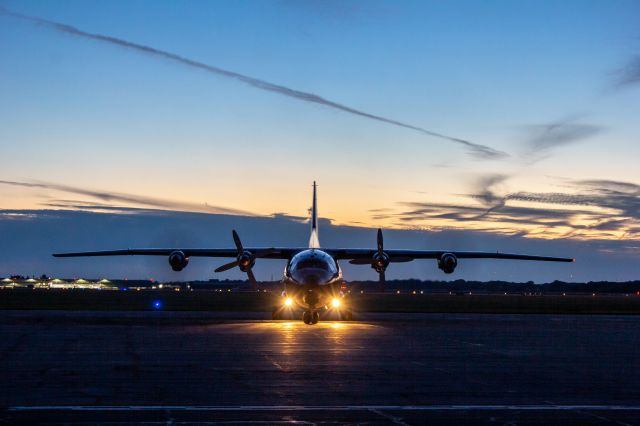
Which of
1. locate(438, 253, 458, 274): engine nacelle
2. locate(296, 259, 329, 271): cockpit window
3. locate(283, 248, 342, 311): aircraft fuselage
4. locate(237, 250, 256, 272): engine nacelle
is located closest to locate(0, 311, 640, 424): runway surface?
locate(283, 248, 342, 311): aircraft fuselage

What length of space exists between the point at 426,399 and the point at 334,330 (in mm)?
18696

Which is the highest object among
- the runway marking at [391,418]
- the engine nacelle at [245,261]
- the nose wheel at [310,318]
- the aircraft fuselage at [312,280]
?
the engine nacelle at [245,261]

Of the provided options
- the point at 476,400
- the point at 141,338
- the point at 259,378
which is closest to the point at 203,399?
the point at 259,378

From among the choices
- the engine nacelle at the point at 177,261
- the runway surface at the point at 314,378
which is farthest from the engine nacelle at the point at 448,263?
the runway surface at the point at 314,378

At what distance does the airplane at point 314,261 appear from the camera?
3678 centimetres

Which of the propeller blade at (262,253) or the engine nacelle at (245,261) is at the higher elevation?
the propeller blade at (262,253)

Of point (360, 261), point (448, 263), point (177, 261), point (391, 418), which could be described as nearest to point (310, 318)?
point (177, 261)

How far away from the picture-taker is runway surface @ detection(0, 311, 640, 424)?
39.1 ft

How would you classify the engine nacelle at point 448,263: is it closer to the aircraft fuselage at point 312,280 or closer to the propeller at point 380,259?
the propeller at point 380,259

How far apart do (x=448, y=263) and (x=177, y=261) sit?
14538 mm

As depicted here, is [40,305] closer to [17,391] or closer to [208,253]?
[208,253]

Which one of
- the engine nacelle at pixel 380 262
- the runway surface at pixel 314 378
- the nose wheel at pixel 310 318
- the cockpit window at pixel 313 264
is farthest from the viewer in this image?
the engine nacelle at pixel 380 262

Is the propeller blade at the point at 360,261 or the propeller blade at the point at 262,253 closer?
the propeller blade at the point at 262,253

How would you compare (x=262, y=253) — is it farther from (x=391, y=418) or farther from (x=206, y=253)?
(x=391, y=418)
